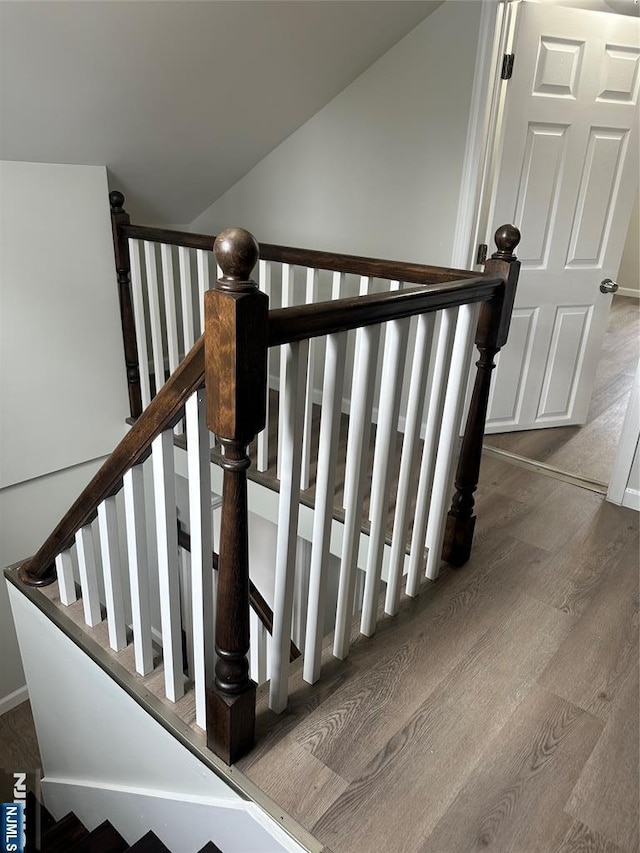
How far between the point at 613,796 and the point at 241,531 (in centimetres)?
105

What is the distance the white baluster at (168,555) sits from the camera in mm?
1286

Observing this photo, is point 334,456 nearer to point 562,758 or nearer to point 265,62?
point 562,758

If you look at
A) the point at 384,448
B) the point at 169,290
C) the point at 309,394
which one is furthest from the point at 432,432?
the point at 169,290

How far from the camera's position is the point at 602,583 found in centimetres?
208

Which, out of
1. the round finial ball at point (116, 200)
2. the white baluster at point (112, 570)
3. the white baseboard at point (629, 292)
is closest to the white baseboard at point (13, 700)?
A: the white baluster at point (112, 570)

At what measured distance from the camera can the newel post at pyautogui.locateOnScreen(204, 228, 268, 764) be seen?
3.23 feet

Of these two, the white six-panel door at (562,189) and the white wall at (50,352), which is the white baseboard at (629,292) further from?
the white wall at (50,352)

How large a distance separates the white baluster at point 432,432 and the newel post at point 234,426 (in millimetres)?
678

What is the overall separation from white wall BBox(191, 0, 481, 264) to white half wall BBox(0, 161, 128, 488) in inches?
39.3

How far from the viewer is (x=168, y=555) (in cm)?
137

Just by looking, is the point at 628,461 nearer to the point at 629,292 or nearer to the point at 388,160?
the point at 388,160

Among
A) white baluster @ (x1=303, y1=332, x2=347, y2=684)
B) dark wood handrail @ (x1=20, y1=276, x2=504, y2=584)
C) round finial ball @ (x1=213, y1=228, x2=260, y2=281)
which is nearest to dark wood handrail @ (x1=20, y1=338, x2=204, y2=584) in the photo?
dark wood handrail @ (x1=20, y1=276, x2=504, y2=584)

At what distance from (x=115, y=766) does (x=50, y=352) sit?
1844mm

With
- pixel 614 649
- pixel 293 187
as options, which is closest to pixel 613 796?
pixel 614 649
